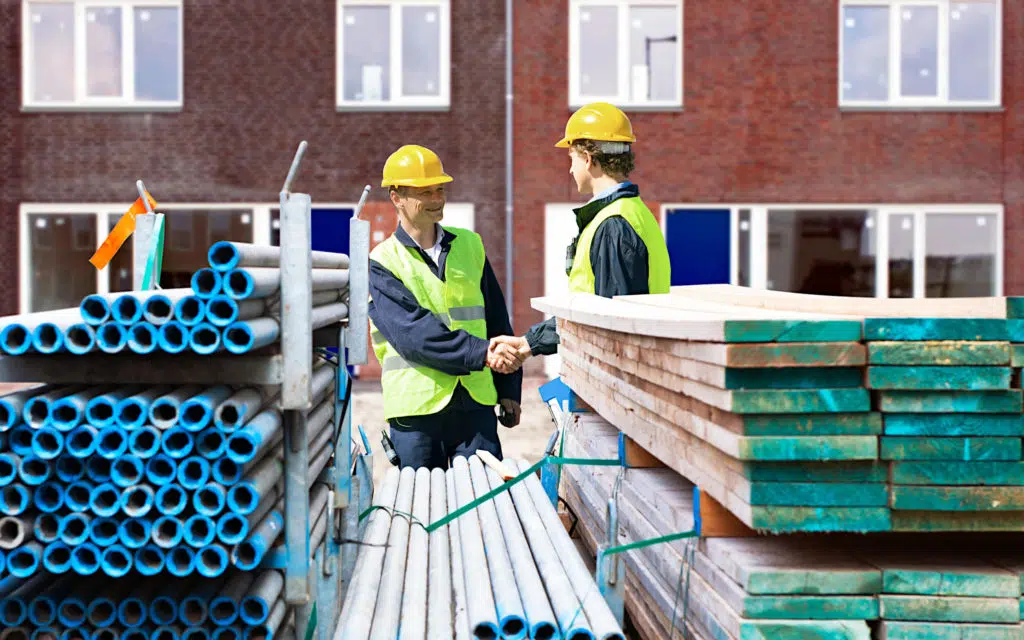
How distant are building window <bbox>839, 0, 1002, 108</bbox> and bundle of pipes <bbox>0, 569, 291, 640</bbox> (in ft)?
54.9

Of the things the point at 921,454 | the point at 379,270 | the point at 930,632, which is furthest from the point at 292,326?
the point at 379,270

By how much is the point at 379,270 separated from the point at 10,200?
14375 millimetres

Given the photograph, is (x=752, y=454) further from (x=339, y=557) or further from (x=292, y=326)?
(x=339, y=557)

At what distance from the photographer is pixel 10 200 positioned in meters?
17.9

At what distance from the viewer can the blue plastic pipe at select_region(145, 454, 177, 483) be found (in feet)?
8.67

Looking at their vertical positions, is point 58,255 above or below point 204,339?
above

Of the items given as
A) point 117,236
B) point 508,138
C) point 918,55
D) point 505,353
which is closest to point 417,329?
point 505,353

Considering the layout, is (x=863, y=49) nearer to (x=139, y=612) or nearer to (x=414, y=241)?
(x=414, y=241)

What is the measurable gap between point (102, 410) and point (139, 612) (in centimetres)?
53

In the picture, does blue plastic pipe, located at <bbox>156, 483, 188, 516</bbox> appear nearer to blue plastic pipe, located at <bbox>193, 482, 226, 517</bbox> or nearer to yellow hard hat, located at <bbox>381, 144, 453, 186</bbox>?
blue plastic pipe, located at <bbox>193, 482, 226, 517</bbox>

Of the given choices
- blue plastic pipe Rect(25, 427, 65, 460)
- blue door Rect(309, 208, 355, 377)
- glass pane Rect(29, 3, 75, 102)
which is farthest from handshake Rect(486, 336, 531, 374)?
glass pane Rect(29, 3, 75, 102)

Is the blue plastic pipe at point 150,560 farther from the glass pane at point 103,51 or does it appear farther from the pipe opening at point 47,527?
the glass pane at point 103,51

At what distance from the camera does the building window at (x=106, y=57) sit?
17.8m

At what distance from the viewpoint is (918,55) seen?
59.0ft
